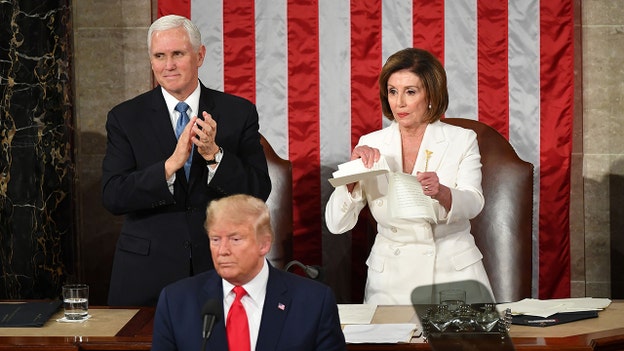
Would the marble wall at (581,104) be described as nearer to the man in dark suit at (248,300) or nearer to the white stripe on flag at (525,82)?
the white stripe on flag at (525,82)

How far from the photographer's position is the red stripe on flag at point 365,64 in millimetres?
5879

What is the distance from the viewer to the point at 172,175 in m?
3.98

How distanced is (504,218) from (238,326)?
2423mm

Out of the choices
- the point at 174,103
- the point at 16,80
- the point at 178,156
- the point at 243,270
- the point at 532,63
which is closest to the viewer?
the point at 243,270

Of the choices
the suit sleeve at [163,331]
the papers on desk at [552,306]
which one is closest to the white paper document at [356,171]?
the papers on desk at [552,306]

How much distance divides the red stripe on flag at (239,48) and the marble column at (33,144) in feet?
2.87

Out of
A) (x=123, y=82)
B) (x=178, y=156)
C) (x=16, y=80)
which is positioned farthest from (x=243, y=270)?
(x=123, y=82)

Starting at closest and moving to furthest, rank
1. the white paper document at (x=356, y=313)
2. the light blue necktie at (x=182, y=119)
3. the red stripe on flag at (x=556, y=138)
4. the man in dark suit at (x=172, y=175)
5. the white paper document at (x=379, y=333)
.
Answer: the white paper document at (x=379, y=333) → the white paper document at (x=356, y=313) → the man in dark suit at (x=172, y=175) → the light blue necktie at (x=182, y=119) → the red stripe on flag at (x=556, y=138)

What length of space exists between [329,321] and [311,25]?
2.94 meters

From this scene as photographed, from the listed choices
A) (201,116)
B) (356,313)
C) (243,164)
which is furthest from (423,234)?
(201,116)

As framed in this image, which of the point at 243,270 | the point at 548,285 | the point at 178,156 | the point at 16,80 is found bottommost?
the point at 548,285

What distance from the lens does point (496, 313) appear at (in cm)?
366

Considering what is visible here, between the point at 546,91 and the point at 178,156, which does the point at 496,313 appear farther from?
the point at 546,91

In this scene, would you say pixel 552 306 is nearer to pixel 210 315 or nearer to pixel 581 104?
pixel 210 315
